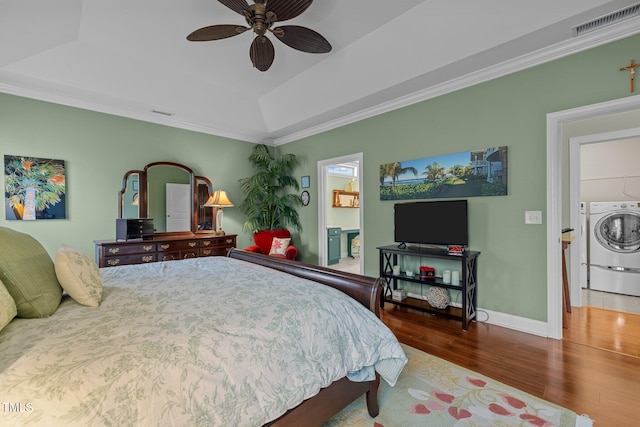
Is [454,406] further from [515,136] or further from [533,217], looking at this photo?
[515,136]

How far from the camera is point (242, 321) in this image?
1221 millimetres

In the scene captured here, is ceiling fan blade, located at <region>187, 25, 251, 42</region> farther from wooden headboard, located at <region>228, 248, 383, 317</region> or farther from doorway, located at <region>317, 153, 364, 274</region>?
doorway, located at <region>317, 153, 364, 274</region>

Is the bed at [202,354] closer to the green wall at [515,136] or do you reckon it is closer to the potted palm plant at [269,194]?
the green wall at [515,136]

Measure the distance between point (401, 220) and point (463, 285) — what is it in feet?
3.42

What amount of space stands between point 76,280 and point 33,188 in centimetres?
298

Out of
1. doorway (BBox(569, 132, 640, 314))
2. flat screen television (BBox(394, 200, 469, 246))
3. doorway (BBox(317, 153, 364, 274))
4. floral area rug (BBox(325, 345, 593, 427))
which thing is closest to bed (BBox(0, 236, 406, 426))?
floral area rug (BBox(325, 345, 593, 427))

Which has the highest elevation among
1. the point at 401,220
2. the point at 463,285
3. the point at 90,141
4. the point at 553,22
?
the point at 553,22

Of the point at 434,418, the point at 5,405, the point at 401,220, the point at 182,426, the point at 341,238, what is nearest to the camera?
the point at 5,405

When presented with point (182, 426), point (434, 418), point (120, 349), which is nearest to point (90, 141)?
point (120, 349)

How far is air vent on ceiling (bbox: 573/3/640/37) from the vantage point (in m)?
2.12

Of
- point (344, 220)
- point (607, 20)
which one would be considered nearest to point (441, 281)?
point (607, 20)

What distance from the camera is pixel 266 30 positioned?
2252mm

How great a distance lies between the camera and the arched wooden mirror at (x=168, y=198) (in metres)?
3.99

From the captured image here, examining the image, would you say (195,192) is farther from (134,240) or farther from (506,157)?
(506,157)
